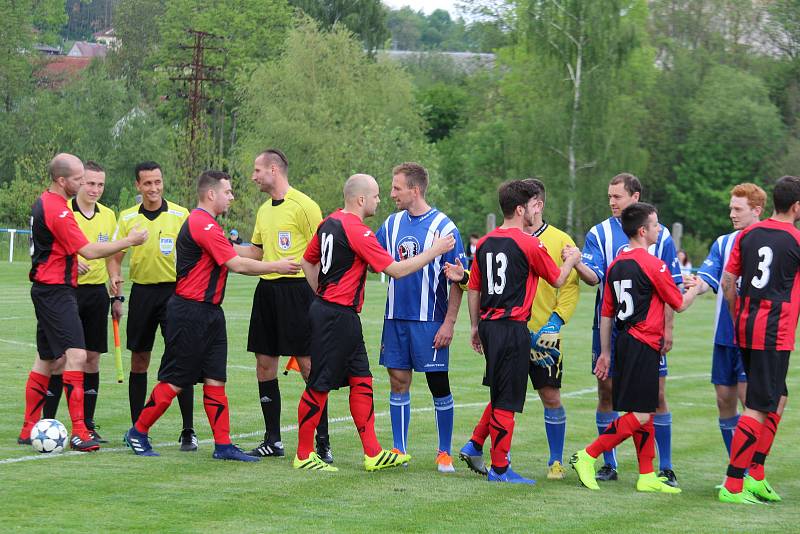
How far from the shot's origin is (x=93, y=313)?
405 inches

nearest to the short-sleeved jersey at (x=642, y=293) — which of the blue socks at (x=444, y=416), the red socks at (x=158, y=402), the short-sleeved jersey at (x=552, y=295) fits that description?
the short-sleeved jersey at (x=552, y=295)

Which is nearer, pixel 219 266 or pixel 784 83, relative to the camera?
pixel 219 266

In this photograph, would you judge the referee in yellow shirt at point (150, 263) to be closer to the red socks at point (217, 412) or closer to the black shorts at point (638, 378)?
the red socks at point (217, 412)

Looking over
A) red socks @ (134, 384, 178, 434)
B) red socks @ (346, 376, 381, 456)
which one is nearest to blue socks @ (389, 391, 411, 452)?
red socks @ (346, 376, 381, 456)

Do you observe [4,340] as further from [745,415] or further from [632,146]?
[632,146]

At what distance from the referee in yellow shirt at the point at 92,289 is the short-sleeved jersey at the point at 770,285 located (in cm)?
531

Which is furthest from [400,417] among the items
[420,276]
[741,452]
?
[741,452]

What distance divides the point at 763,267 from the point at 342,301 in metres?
3.00

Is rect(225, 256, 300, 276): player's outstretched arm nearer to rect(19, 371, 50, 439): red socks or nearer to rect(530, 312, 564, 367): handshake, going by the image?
rect(530, 312, 564, 367): handshake

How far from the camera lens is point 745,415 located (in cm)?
837

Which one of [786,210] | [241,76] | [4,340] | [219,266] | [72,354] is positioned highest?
[241,76]

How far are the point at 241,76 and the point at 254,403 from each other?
53903 mm

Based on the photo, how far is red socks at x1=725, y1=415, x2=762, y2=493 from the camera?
8266mm

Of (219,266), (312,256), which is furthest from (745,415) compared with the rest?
(219,266)
